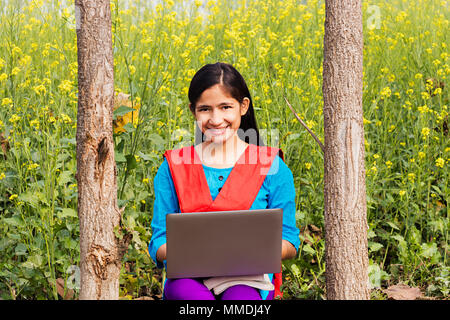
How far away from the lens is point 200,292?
1.99 m

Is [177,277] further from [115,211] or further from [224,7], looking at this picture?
[224,7]

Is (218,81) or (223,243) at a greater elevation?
(218,81)

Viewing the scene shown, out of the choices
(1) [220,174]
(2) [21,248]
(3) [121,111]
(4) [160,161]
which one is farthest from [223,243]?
(2) [21,248]

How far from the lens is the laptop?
6.07 ft

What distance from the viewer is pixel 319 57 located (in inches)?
168

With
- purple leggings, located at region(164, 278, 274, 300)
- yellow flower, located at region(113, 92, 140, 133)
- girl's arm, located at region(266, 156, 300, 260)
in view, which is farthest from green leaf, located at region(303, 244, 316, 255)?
yellow flower, located at region(113, 92, 140, 133)

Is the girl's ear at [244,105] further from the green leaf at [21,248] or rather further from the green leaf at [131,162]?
the green leaf at [21,248]

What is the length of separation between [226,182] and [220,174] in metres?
0.07

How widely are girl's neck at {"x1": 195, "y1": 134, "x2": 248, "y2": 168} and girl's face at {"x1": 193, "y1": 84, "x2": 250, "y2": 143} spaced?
5 centimetres

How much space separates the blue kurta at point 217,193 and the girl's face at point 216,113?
0.14m

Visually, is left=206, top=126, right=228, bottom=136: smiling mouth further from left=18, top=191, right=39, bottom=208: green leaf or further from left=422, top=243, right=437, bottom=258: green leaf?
left=422, top=243, right=437, bottom=258: green leaf

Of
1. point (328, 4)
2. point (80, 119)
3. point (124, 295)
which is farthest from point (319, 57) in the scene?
point (80, 119)

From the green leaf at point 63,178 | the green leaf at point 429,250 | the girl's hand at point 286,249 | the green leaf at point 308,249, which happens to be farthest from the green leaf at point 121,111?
the green leaf at point 429,250

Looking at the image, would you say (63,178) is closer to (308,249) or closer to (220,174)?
(220,174)
